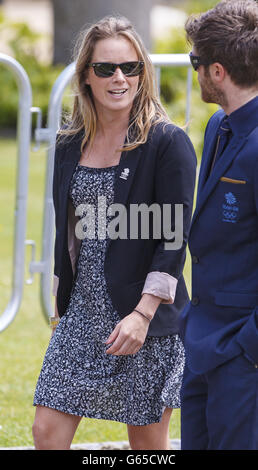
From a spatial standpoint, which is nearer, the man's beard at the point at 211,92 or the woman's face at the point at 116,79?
the man's beard at the point at 211,92

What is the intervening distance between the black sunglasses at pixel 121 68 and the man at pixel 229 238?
54 cm

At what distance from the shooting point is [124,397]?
3381mm

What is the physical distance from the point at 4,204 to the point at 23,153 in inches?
306

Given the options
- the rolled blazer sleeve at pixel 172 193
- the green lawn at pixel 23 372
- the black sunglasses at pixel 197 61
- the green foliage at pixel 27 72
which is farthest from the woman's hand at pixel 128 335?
the green foliage at pixel 27 72

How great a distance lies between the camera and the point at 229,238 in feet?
9.02

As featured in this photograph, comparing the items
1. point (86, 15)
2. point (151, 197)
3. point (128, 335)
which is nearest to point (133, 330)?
point (128, 335)

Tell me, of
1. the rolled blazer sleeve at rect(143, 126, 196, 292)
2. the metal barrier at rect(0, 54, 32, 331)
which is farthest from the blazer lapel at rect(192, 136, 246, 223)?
the metal barrier at rect(0, 54, 32, 331)

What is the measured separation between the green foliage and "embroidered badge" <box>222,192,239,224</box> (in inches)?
599

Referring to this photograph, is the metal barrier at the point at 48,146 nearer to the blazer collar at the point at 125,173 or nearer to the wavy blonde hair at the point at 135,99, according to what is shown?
the wavy blonde hair at the point at 135,99

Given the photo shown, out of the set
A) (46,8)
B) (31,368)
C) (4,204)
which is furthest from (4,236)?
(46,8)

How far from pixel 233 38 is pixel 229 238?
613 millimetres

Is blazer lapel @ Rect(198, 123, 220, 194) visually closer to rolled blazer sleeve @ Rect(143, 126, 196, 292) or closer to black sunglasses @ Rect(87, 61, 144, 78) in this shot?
rolled blazer sleeve @ Rect(143, 126, 196, 292)

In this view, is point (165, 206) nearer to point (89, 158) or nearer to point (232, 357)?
point (89, 158)

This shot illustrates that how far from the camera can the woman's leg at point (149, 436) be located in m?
3.42
